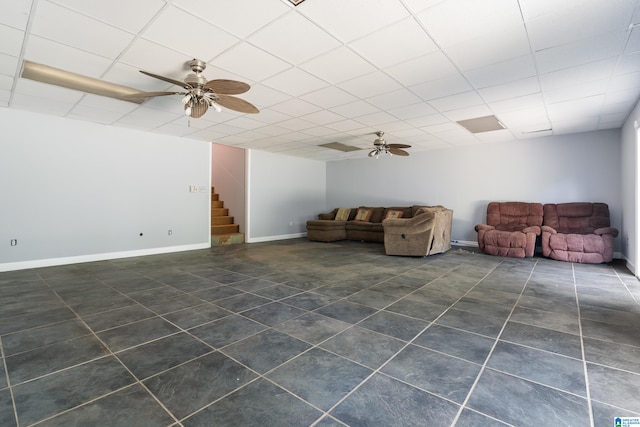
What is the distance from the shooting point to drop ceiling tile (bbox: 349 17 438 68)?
241cm

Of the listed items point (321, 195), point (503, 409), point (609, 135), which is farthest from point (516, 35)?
point (321, 195)

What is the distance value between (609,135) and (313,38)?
6.40 metres

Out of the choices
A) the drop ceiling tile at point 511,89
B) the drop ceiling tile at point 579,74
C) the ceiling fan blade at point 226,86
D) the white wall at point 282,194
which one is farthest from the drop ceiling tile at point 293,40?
the white wall at point 282,194

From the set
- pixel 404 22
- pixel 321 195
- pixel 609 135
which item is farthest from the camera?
pixel 321 195

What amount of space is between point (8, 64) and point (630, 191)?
27.5ft

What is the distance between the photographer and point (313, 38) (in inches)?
100

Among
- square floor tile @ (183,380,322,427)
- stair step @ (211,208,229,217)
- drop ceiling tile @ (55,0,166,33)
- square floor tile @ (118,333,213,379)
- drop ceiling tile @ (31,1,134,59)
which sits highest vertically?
drop ceiling tile @ (55,0,166,33)

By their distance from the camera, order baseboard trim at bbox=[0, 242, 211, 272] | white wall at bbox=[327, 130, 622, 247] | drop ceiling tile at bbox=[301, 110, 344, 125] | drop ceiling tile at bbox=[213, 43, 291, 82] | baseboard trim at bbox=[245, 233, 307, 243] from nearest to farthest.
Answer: drop ceiling tile at bbox=[213, 43, 291, 82] < baseboard trim at bbox=[0, 242, 211, 272] < drop ceiling tile at bbox=[301, 110, 344, 125] < white wall at bbox=[327, 130, 622, 247] < baseboard trim at bbox=[245, 233, 307, 243]

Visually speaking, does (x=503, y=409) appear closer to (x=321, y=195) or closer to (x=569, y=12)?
(x=569, y=12)

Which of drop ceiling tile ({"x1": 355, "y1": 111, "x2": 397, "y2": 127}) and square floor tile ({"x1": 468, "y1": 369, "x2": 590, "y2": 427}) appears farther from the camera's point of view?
drop ceiling tile ({"x1": 355, "y1": 111, "x2": 397, "y2": 127})

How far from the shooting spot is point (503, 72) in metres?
3.19

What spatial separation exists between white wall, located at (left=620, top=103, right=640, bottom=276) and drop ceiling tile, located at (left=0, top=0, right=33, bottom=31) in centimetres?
684

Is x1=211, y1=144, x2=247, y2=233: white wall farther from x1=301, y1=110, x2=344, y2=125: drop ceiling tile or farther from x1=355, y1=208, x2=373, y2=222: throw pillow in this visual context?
x1=301, y1=110, x2=344, y2=125: drop ceiling tile

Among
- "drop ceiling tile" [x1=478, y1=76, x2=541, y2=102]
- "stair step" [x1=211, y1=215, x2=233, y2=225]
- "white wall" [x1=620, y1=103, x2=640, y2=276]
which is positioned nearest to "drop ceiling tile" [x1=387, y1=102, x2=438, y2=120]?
"drop ceiling tile" [x1=478, y1=76, x2=541, y2=102]
